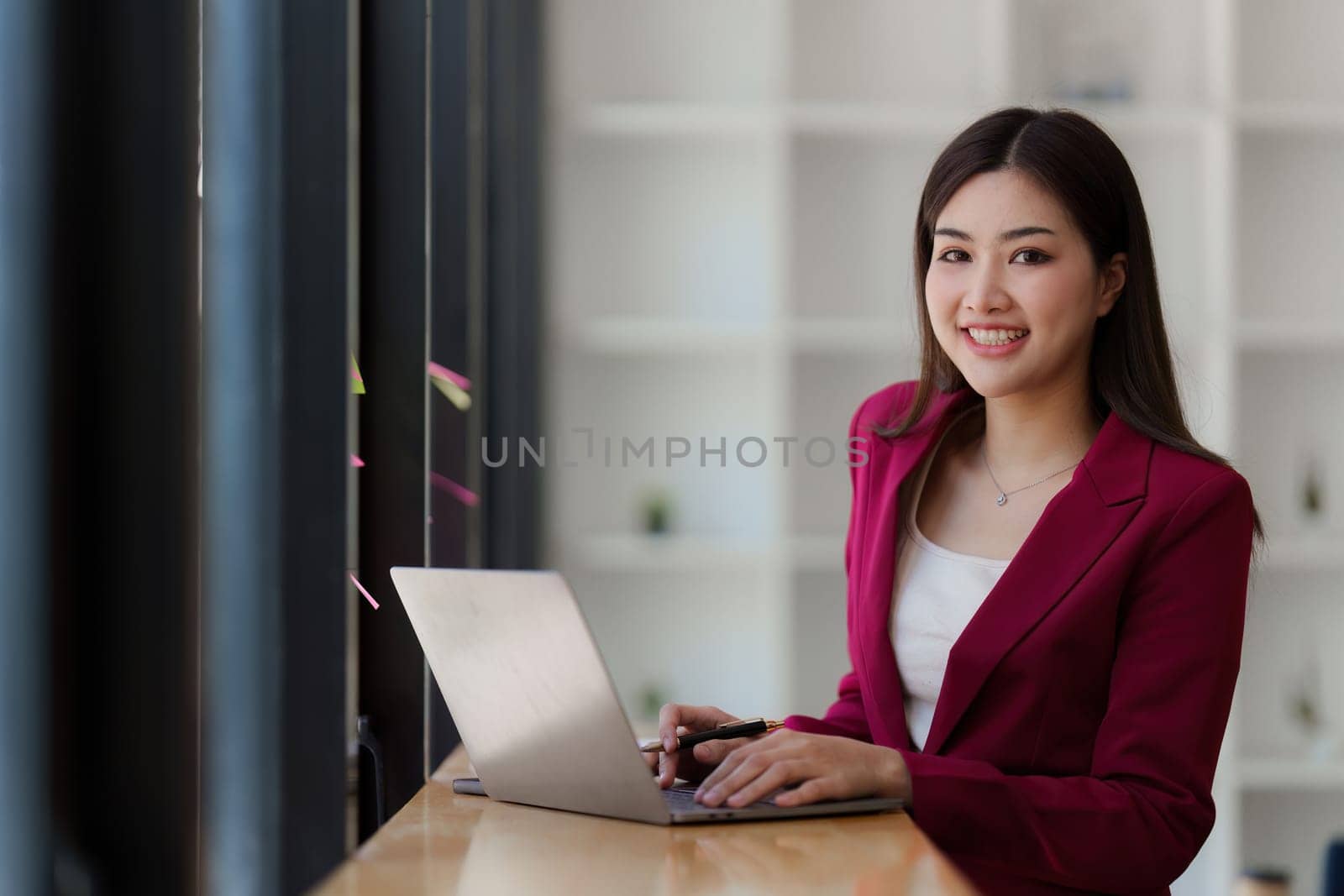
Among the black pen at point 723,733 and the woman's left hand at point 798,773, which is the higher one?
the woman's left hand at point 798,773

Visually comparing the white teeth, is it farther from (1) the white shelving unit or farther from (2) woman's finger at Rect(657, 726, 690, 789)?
(1) the white shelving unit

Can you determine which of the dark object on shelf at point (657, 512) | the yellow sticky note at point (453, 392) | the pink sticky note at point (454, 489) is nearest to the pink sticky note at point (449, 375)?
the yellow sticky note at point (453, 392)

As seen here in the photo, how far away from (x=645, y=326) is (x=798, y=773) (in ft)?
6.94

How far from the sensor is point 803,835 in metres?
1.09

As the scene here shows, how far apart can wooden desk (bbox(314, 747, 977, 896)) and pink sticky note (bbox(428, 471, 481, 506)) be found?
101cm

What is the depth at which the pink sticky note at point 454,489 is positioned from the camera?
2.18 meters

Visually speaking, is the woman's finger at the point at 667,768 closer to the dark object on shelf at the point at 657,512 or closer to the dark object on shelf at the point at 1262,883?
the dark object on shelf at the point at 657,512

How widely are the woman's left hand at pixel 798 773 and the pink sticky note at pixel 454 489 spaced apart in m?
1.03

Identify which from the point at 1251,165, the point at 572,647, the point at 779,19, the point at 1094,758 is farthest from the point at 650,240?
the point at 572,647

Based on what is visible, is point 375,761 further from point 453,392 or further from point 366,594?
point 453,392

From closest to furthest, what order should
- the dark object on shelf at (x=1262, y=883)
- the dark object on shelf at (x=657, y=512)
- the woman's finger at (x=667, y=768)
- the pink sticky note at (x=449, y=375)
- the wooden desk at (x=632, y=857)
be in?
the wooden desk at (x=632, y=857) → the woman's finger at (x=667, y=768) → the pink sticky note at (x=449, y=375) → the dark object on shelf at (x=1262, y=883) → the dark object on shelf at (x=657, y=512)

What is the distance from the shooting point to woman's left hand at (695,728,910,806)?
3.80ft

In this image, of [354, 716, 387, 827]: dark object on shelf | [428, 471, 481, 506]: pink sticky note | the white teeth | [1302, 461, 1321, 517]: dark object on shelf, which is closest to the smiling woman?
the white teeth

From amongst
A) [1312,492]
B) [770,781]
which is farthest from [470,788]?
[1312,492]
